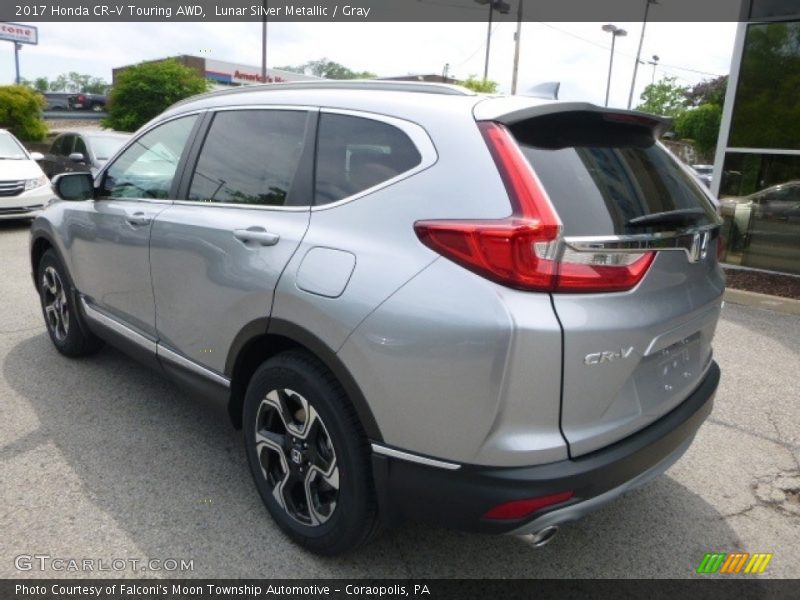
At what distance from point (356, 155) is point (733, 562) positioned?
7.54ft

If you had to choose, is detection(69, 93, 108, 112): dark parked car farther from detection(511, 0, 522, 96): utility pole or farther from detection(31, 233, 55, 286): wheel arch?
detection(31, 233, 55, 286): wheel arch

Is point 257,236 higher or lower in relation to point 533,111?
lower

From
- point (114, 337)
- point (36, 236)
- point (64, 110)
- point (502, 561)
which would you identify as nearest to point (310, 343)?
point (502, 561)

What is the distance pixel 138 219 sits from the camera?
326 cm

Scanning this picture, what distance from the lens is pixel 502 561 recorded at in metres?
2.54

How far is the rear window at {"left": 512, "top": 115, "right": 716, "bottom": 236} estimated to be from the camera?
77.1 inches

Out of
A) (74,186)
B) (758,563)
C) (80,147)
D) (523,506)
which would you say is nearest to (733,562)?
(758,563)

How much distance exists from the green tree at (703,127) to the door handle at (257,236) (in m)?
38.1

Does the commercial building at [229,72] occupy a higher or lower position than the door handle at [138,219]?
higher

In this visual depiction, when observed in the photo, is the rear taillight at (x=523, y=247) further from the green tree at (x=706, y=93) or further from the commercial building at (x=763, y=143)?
the green tree at (x=706, y=93)

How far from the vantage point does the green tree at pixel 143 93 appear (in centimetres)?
2295

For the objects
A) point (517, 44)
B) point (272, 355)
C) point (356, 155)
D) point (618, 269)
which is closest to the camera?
point (618, 269)

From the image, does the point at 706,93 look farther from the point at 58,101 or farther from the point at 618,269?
the point at 618,269

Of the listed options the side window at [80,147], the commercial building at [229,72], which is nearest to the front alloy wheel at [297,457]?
the side window at [80,147]
